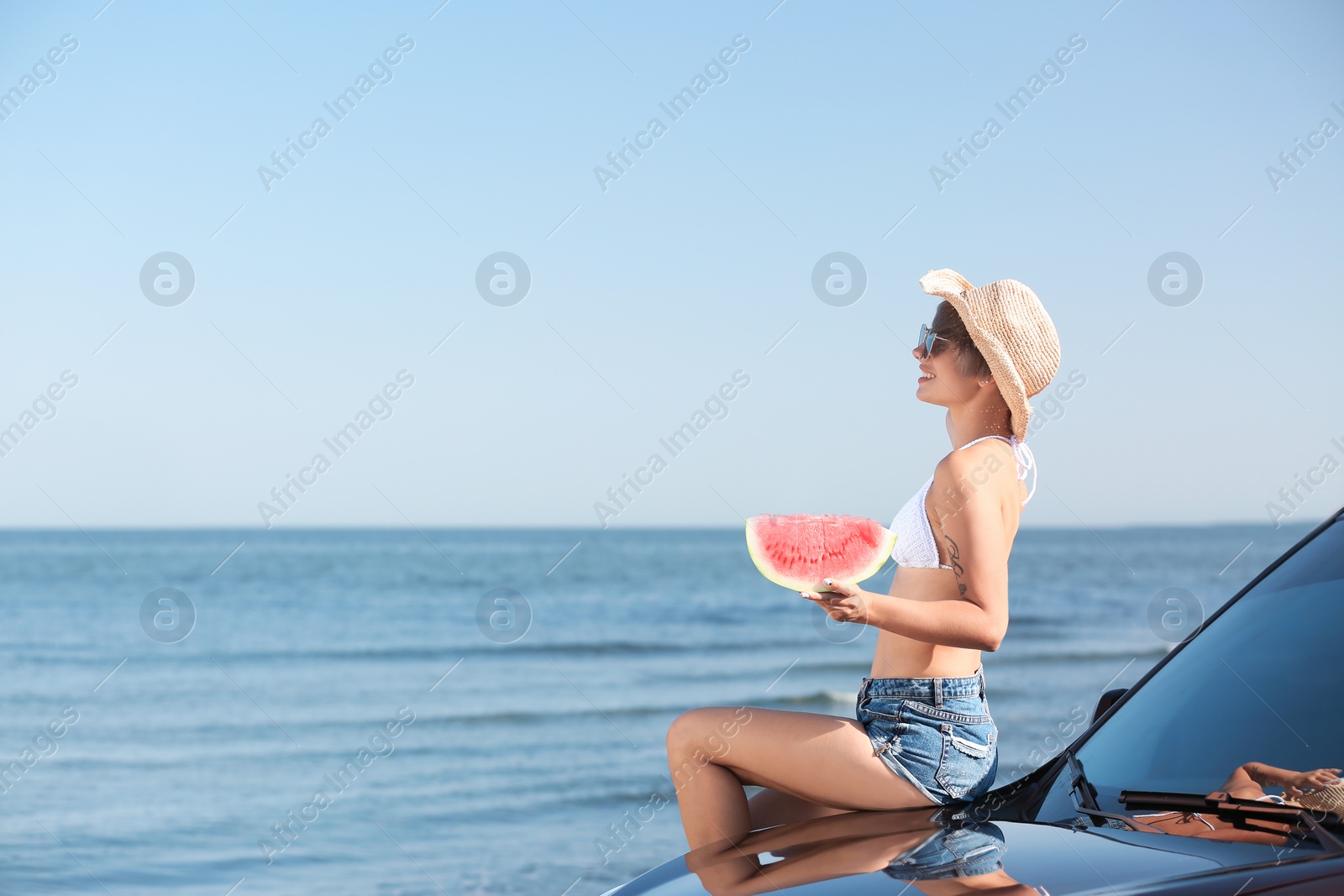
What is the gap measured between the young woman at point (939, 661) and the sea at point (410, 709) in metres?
4.32

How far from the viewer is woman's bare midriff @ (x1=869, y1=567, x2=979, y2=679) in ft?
7.64

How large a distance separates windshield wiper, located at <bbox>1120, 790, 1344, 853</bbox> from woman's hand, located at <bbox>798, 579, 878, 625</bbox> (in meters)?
0.66

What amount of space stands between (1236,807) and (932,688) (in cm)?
63

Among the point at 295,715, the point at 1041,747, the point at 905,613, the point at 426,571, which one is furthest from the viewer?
the point at 426,571

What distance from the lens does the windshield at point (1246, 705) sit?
2.09 metres

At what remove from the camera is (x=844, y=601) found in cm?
202

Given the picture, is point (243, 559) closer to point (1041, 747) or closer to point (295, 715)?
point (295, 715)

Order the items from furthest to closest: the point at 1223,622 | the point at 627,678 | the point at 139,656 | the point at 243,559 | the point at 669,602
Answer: the point at 243,559 < the point at 669,602 < the point at 139,656 < the point at 627,678 < the point at 1223,622

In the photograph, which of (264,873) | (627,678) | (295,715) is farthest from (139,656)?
(264,873)

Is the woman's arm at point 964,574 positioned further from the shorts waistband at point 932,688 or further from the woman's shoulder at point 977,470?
the shorts waistband at point 932,688

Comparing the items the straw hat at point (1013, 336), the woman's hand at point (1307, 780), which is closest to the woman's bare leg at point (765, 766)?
the woman's hand at point (1307, 780)

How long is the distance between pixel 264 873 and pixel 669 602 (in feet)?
77.3

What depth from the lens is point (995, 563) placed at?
221cm

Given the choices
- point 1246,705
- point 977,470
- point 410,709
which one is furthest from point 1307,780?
point 410,709
